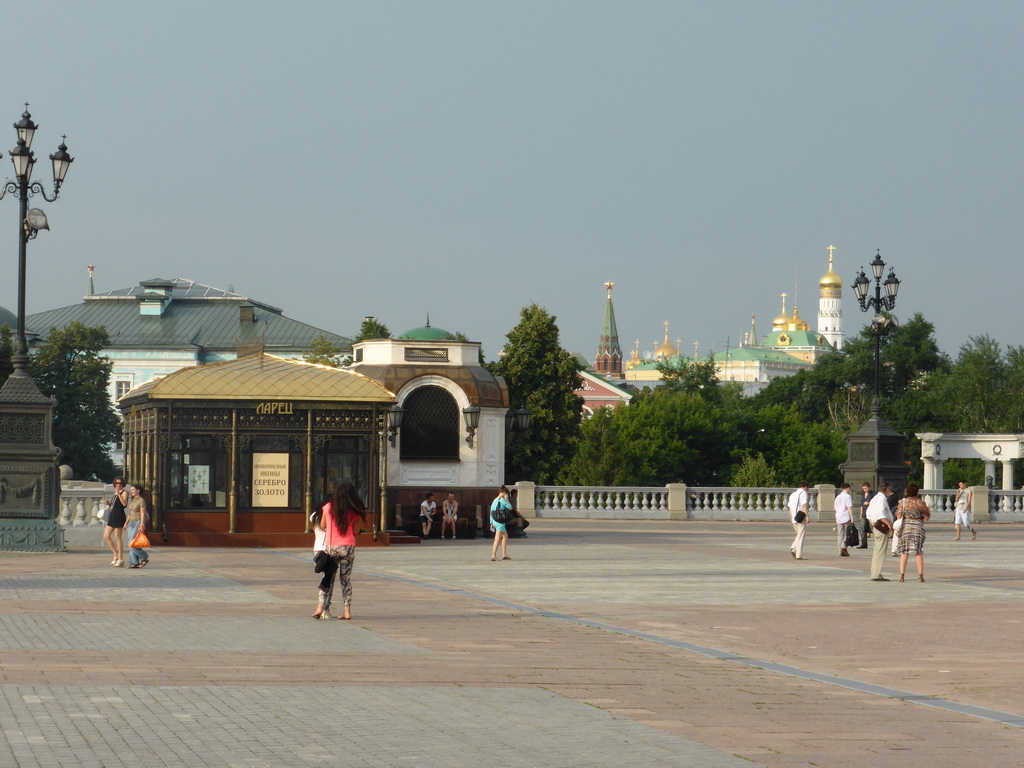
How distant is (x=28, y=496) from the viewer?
27.9 metres

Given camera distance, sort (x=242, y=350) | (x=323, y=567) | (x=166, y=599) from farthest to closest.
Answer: (x=242, y=350), (x=166, y=599), (x=323, y=567)

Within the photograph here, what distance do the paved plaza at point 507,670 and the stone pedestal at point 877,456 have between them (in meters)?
14.3

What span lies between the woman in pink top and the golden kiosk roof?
15.1 meters

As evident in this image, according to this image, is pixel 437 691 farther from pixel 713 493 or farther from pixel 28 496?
pixel 713 493

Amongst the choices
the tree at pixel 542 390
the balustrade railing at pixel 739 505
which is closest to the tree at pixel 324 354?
the tree at pixel 542 390

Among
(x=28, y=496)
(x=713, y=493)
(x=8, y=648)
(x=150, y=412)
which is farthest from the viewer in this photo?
(x=713, y=493)

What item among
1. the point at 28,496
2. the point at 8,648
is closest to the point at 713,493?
the point at 28,496

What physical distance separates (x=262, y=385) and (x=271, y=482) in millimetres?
2072

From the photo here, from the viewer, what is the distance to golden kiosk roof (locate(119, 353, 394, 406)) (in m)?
31.9

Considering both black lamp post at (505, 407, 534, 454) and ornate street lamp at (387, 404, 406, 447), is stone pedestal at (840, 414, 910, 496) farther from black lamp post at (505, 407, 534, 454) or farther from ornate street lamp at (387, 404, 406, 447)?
ornate street lamp at (387, 404, 406, 447)

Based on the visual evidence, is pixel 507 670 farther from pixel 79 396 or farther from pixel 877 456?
pixel 79 396

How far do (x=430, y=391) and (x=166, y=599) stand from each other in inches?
685

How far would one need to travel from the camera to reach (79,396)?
264ft

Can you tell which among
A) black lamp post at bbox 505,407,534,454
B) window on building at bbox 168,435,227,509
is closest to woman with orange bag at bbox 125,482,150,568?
window on building at bbox 168,435,227,509
